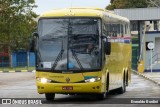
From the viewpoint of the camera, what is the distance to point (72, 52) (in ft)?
65.1

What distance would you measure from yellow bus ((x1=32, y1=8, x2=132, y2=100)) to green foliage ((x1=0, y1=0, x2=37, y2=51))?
67.1m

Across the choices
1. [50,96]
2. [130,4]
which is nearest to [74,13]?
[50,96]

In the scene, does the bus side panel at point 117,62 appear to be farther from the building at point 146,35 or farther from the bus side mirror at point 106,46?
the building at point 146,35

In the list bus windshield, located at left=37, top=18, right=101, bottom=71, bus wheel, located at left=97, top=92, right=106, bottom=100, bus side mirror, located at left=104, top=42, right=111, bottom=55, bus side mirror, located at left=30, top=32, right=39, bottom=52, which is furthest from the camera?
bus wheel, located at left=97, top=92, right=106, bottom=100

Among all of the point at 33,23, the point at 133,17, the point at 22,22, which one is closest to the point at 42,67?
the point at 133,17

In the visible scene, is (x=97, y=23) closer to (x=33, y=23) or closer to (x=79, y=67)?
(x=79, y=67)

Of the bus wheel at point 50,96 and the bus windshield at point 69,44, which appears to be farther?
the bus wheel at point 50,96

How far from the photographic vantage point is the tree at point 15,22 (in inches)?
3445

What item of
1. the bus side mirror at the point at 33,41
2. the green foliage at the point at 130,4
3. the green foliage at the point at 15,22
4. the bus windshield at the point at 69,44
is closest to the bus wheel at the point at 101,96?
the bus windshield at the point at 69,44

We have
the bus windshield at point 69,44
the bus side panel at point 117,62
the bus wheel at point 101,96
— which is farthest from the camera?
the bus side panel at point 117,62

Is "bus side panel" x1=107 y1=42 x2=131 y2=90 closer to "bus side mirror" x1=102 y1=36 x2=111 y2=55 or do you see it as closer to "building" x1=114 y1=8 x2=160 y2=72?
"bus side mirror" x1=102 y1=36 x2=111 y2=55

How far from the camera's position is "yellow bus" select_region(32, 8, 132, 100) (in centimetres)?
1959

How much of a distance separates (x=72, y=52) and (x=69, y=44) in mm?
316

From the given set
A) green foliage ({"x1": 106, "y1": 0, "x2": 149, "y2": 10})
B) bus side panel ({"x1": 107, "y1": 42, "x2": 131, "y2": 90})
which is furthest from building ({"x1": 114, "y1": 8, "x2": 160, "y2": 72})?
green foliage ({"x1": 106, "y1": 0, "x2": 149, "y2": 10})
